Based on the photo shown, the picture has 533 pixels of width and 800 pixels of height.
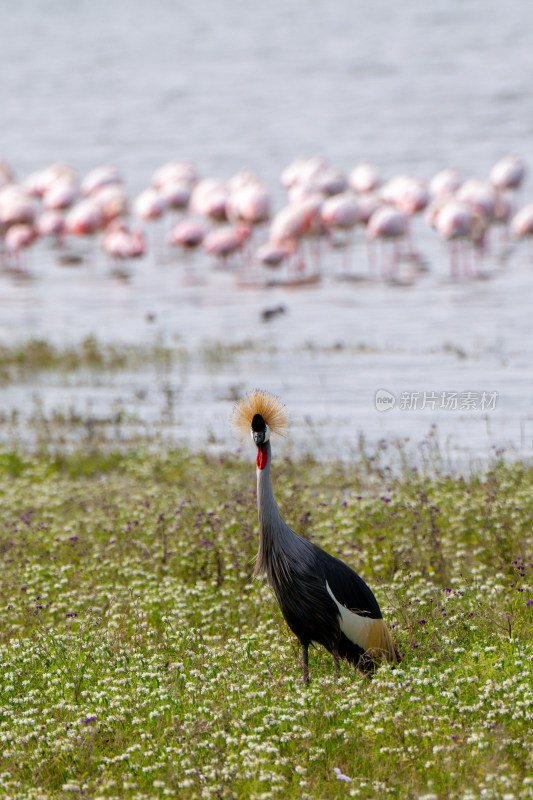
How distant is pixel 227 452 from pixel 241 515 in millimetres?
2608

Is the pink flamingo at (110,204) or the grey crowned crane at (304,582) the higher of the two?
the pink flamingo at (110,204)

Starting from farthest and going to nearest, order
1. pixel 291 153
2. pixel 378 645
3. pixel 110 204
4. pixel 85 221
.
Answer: pixel 291 153 → pixel 110 204 → pixel 85 221 → pixel 378 645

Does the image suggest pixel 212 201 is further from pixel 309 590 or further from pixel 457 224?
pixel 309 590

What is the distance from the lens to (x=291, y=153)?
147ft

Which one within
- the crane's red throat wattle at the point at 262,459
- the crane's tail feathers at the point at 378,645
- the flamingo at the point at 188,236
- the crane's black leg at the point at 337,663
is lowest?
the crane's black leg at the point at 337,663

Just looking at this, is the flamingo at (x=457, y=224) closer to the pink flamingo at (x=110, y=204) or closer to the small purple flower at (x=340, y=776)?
the pink flamingo at (x=110, y=204)

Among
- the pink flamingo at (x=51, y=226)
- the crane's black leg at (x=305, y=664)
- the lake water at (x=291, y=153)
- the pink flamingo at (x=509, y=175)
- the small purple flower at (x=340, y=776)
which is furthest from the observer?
the pink flamingo at (x=51, y=226)

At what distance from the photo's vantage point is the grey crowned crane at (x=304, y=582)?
6.48m

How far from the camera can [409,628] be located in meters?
6.99

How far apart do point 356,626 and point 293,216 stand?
21230mm
